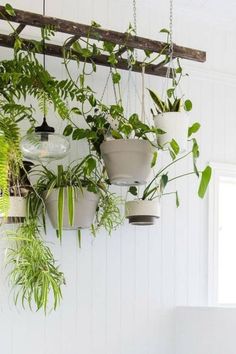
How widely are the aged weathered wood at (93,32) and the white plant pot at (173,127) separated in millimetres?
387

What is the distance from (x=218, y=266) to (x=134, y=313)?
63 cm

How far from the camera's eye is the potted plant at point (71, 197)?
2.75 metres

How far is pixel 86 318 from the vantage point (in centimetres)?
310

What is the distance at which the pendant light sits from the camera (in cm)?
250

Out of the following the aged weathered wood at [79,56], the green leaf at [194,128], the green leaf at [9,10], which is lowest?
the green leaf at [194,128]

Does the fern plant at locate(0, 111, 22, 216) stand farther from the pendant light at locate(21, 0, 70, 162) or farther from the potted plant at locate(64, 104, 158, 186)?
the potted plant at locate(64, 104, 158, 186)

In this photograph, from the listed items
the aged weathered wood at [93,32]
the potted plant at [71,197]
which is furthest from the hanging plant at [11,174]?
the aged weathered wood at [93,32]

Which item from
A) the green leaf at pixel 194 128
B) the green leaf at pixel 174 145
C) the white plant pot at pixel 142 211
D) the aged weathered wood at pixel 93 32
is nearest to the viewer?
the aged weathered wood at pixel 93 32

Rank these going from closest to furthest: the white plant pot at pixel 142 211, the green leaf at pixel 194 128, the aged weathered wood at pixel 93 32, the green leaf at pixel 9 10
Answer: the green leaf at pixel 9 10, the aged weathered wood at pixel 93 32, the green leaf at pixel 194 128, the white plant pot at pixel 142 211

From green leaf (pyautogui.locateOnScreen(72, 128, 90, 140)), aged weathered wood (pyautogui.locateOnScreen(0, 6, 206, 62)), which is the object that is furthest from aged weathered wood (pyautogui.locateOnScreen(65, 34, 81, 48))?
green leaf (pyautogui.locateOnScreen(72, 128, 90, 140))

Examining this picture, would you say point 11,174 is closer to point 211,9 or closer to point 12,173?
point 12,173

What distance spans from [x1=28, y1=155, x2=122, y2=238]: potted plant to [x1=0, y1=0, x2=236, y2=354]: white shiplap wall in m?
0.28

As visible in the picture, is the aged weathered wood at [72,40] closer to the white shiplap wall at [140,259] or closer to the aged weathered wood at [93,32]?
the aged weathered wood at [93,32]

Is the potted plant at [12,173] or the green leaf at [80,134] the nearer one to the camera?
the potted plant at [12,173]
